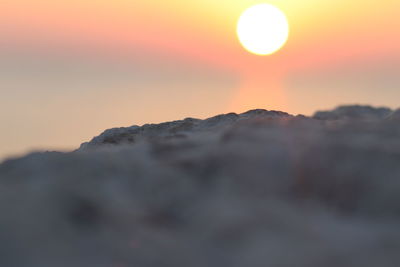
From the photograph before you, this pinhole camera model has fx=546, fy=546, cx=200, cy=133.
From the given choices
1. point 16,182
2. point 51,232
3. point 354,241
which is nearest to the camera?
point 354,241

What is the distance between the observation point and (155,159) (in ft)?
28.9

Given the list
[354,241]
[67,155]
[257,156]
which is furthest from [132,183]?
[354,241]

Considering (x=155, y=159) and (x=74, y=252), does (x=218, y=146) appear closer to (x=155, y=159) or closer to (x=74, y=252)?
(x=155, y=159)

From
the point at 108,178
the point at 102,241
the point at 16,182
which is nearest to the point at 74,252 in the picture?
the point at 102,241

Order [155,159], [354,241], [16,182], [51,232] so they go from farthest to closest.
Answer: [155,159], [16,182], [51,232], [354,241]

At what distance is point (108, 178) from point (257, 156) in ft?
7.32

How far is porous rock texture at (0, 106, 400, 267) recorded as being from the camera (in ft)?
21.4

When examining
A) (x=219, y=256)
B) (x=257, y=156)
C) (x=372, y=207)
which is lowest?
(x=219, y=256)

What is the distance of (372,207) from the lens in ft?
23.9

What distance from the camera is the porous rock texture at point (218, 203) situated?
6508mm

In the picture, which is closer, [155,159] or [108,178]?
[108,178]

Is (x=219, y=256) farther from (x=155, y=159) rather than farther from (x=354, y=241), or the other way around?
(x=155, y=159)

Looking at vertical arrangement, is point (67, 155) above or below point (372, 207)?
above

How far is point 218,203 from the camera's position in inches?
288
